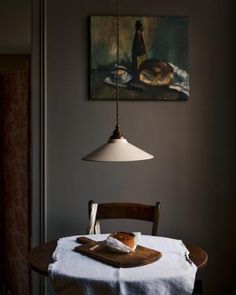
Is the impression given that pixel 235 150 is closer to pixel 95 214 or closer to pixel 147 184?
pixel 147 184

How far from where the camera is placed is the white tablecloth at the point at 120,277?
1552 mm

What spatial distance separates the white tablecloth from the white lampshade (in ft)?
1.49

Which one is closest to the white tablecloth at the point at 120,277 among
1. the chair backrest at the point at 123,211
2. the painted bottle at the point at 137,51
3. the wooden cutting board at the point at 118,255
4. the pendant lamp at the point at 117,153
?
the wooden cutting board at the point at 118,255

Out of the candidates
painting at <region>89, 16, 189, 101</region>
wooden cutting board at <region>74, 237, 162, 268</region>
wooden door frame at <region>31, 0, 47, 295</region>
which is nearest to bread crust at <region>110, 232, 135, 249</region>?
wooden cutting board at <region>74, 237, 162, 268</region>

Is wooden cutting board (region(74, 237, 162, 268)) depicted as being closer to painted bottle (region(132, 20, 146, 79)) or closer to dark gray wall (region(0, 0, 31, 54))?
painted bottle (region(132, 20, 146, 79))

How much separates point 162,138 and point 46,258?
1.24 metres

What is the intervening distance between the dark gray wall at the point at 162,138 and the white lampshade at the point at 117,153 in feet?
3.06

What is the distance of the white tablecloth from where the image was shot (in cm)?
155

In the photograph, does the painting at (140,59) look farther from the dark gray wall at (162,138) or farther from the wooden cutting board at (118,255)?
the wooden cutting board at (118,255)

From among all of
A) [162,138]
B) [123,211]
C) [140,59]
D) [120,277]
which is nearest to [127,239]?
[120,277]

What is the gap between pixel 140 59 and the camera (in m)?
2.68

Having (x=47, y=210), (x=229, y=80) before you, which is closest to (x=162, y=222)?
(x=47, y=210)

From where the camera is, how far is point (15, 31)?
4.11 meters

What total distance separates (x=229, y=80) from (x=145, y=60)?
603 mm
